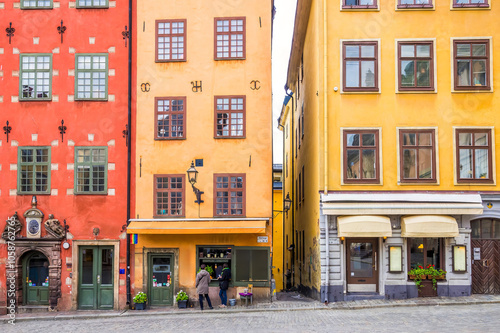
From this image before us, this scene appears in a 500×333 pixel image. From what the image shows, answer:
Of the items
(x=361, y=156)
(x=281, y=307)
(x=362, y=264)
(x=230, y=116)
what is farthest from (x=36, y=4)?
(x=362, y=264)

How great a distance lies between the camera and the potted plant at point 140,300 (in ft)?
78.6

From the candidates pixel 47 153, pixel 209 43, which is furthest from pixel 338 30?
pixel 47 153

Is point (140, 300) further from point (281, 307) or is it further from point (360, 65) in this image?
point (360, 65)

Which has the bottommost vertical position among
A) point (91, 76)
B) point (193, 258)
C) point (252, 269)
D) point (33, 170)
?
point (252, 269)

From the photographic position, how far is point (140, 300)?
2397 centimetres

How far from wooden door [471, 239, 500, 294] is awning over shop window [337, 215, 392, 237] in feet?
12.0

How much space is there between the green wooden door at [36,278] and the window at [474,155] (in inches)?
665

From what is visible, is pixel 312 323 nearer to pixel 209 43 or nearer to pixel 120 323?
pixel 120 323

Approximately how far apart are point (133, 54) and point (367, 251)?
12352 millimetres

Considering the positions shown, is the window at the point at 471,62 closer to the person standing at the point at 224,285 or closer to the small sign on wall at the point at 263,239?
the small sign on wall at the point at 263,239

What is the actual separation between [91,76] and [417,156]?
13.5 meters

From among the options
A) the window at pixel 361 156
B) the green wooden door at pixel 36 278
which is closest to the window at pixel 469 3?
the window at pixel 361 156

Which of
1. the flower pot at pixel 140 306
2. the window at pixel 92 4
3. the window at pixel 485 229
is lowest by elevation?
the flower pot at pixel 140 306

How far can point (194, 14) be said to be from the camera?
25375 millimetres
